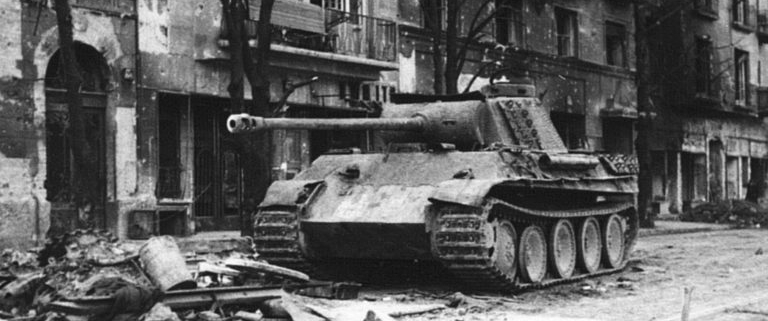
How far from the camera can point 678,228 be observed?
2753 cm

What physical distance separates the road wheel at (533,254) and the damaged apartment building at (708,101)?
19057 mm

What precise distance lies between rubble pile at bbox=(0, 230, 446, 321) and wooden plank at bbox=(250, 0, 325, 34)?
9.81 meters

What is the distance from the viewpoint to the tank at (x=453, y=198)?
467 inches

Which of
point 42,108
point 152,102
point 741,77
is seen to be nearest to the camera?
point 42,108

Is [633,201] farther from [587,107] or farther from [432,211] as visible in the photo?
Answer: [587,107]

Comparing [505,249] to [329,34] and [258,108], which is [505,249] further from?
[329,34]

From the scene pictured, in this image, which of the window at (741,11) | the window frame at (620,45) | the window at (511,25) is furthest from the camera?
the window at (741,11)

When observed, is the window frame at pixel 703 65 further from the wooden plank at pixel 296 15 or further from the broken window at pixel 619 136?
the wooden plank at pixel 296 15

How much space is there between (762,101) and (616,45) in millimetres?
9667

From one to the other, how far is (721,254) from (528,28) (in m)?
12.0

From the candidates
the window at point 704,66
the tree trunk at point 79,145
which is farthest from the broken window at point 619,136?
the tree trunk at point 79,145

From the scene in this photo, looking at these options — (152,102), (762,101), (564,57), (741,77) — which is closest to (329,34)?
(152,102)

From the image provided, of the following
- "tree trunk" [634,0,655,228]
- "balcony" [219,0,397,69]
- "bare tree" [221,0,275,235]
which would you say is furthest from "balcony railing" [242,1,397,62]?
"tree trunk" [634,0,655,228]

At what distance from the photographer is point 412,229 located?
1202 cm
